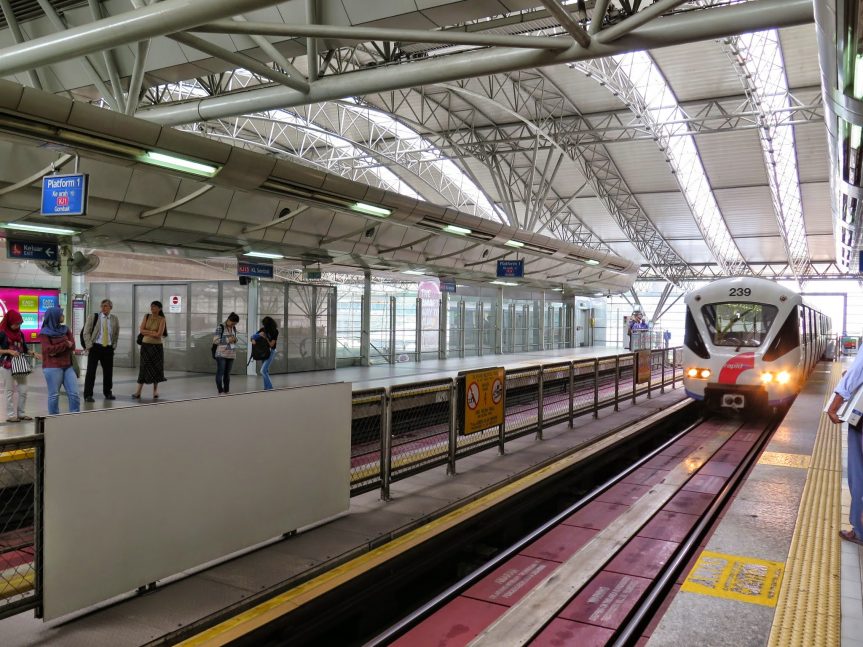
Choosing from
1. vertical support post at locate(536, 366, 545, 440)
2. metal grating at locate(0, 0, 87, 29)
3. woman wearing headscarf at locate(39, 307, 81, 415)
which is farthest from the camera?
vertical support post at locate(536, 366, 545, 440)

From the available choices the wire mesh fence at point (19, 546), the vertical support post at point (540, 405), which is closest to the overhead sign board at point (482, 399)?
the vertical support post at point (540, 405)

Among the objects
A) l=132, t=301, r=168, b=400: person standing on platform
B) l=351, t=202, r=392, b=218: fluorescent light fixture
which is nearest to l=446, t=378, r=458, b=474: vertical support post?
l=351, t=202, r=392, b=218: fluorescent light fixture

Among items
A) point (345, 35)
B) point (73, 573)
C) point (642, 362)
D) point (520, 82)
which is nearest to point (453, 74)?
point (345, 35)

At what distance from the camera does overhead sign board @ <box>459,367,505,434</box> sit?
26.6ft

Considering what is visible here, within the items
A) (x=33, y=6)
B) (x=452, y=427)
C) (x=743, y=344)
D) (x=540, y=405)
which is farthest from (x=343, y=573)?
(x=743, y=344)

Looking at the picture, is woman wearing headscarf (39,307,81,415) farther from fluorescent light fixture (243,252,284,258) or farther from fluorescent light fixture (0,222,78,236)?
→ fluorescent light fixture (243,252,284,258)

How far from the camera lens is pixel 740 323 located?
12766 millimetres

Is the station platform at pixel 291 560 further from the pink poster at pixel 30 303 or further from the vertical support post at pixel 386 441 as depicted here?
the pink poster at pixel 30 303

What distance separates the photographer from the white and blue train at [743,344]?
12.3 metres

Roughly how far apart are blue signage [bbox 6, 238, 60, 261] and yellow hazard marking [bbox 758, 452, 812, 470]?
11698mm

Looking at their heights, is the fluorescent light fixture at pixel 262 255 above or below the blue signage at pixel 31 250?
above

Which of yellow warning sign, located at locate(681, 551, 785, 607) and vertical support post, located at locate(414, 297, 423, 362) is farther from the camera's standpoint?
vertical support post, located at locate(414, 297, 423, 362)

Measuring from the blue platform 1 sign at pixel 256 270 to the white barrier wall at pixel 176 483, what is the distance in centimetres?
1027

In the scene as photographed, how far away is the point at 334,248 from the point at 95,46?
9.06 metres
